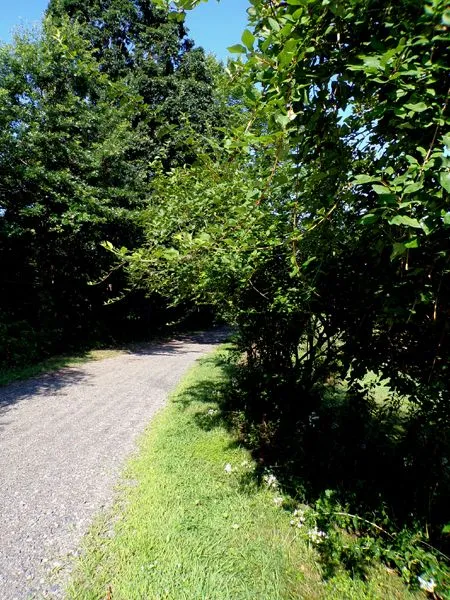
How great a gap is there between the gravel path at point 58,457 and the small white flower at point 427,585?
2428mm

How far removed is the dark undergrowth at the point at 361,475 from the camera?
8.57ft

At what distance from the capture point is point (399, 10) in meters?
1.42

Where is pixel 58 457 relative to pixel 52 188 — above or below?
below

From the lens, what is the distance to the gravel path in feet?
8.50

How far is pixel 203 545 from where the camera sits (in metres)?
2.70

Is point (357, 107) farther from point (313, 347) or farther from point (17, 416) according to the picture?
point (17, 416)

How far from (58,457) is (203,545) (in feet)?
7.50

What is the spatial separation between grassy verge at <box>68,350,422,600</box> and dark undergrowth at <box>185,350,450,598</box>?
16cm

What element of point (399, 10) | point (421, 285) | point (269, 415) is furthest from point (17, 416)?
point (399, 10)

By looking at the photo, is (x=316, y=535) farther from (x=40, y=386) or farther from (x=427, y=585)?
(x=40, y=386)

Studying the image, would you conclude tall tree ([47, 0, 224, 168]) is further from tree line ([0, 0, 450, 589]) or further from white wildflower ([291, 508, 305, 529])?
white wildflower ([291, 508, 305, 529])

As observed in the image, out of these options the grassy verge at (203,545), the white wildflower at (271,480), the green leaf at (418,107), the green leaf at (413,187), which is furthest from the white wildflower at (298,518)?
the green leaf at (418,107)

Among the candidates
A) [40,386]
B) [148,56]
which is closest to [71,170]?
[40,386]

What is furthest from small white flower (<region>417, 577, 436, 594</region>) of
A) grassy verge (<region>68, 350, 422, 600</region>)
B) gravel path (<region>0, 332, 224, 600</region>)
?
gravel path (<region>0, 332, 224, 600</region>)
